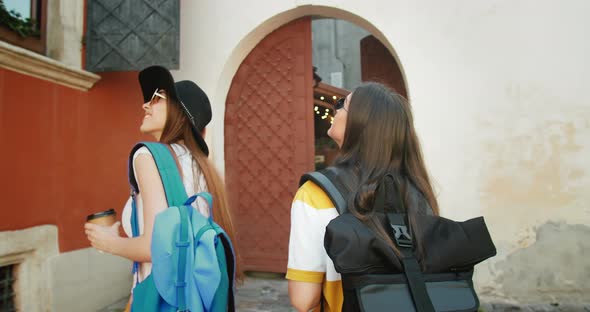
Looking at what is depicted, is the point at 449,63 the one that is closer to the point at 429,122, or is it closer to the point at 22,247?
the point at 429,122

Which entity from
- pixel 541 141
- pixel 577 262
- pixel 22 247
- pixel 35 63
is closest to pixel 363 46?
pixel 541 141

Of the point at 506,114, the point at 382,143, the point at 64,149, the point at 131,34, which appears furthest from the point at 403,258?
the point at 131,34

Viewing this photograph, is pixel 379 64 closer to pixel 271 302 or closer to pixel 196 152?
pixel 271 302

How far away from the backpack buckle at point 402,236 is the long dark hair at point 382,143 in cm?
10

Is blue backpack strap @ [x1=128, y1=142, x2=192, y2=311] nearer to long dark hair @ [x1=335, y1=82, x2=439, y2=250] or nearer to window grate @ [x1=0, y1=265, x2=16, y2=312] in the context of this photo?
long dark hair @ [x1=335, y1=82, x2=439, y2=250]

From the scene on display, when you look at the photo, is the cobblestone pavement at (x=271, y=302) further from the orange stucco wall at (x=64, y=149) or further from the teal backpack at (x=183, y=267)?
the teal backpack at (x=183, y=267)

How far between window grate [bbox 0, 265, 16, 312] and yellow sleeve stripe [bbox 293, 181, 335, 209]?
10.5 ft

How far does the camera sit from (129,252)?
4.52ft

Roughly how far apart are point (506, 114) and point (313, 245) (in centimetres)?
331

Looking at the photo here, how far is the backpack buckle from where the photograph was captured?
107cm

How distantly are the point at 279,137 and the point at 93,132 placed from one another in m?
2.05

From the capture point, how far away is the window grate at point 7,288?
3025mm

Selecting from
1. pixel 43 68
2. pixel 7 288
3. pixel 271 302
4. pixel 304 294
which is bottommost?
pixel 271 302

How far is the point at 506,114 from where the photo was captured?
12.0 feet
